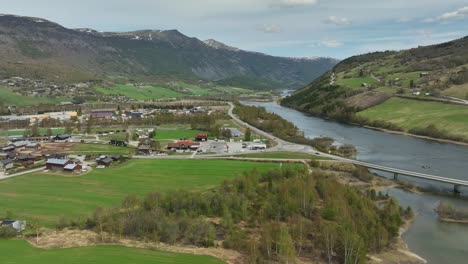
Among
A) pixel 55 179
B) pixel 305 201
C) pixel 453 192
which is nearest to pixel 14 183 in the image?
pixel 55 179

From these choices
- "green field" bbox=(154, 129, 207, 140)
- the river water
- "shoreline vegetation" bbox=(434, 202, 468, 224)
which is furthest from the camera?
"green field" bbox=(154, 129, 207, 140)

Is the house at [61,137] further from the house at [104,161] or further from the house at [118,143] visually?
the house at [104,161]

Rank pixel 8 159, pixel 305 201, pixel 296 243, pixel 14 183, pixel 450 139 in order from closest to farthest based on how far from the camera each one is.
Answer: pixel 296 243, pixel 305 201, pixel 14 183, pixel 8 159, pixel 450 139

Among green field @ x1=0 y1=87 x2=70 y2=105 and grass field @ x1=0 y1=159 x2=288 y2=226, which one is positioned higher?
green field @ x1=0 y1=87 x2=70 y2=105

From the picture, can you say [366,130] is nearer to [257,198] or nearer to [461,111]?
[461,111]

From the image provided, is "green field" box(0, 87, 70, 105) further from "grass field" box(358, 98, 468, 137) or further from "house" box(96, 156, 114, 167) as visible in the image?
"grass field" box(358, 98, 468, 137)

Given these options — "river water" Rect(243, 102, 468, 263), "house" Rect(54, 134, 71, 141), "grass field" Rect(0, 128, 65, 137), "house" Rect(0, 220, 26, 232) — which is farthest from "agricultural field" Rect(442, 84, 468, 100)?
"house" Rect(0, 220, 26, 232)
